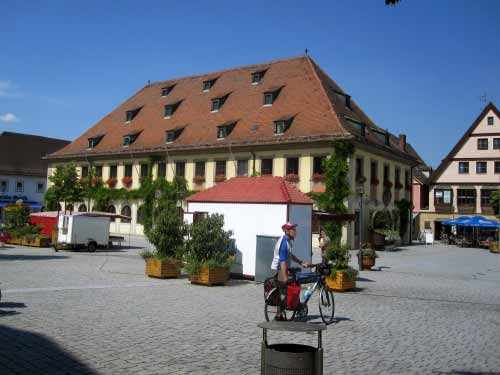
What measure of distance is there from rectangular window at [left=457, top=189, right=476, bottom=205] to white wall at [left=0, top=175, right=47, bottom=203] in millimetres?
49919

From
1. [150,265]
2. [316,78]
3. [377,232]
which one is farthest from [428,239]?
[150,265]

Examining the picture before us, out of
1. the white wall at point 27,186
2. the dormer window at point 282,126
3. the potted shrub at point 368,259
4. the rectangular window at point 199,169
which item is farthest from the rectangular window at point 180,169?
the white wall at point 27,186

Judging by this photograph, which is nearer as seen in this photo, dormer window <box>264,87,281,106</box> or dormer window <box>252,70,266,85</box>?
dormer window <box>264,87,281,106</box>

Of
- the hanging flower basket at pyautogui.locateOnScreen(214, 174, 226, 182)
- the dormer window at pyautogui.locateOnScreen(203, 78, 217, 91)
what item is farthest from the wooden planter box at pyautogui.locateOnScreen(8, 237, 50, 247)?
the dormer window at pyautogui.locateOnScreen(203, 78, 217, 91)

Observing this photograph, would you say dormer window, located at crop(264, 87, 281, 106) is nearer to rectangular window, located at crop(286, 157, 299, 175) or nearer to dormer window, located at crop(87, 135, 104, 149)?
rectangular window, located at crop(286, 157, 299, 175)

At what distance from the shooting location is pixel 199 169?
1599 inches

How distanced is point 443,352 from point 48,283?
10.3 meters

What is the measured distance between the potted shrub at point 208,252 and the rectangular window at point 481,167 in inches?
1636

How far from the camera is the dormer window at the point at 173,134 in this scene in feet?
139

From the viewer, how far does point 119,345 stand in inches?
301

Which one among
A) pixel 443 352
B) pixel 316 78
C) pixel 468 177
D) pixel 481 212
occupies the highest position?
pixel 316 78

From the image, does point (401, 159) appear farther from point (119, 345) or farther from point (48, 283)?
point (119, 345)

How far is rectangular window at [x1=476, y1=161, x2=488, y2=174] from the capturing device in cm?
5062

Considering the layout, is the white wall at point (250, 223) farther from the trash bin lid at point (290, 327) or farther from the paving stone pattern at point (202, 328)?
the trash bin lid at point (290, 327)
